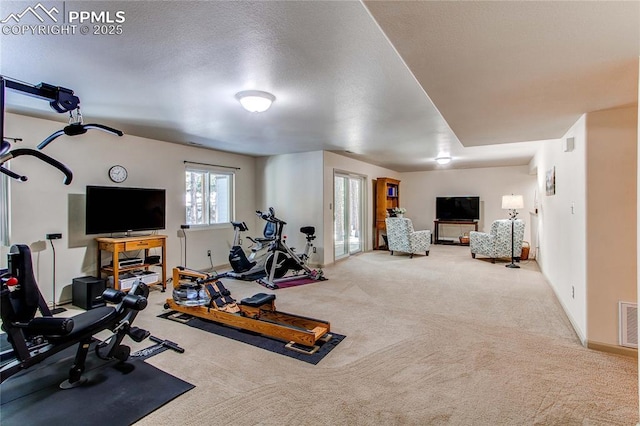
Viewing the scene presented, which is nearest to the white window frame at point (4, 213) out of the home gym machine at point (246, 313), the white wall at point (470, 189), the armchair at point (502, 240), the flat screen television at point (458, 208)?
the home gym machine at point (246, 313)

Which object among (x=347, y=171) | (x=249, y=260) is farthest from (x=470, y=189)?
(x=249, y=260)

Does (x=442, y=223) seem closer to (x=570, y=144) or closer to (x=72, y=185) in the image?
(x=570, y=144)

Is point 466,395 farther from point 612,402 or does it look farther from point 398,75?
point 398,75

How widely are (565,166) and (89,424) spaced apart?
4791 millimetres

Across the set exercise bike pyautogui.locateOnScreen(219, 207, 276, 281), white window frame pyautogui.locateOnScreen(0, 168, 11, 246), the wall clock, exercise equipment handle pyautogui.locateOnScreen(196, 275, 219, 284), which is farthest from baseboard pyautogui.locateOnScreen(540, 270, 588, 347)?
white window frame pyautogui.locateOnScreen(0, 168, 11, 246)

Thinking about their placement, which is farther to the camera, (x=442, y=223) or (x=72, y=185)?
(x=442, y=223)

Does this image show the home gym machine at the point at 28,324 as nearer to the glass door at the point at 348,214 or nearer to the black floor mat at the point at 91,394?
the black floor mat at the point at 91,394

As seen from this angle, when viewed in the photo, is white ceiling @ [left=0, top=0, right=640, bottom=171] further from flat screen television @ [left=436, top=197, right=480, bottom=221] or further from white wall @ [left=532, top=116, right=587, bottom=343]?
flat screen television @ [left=436, top=197, right=480, bottom=221]

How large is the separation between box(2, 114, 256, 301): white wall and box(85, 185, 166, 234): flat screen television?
184 mm

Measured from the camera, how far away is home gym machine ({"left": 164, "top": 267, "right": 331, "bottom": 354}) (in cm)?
278

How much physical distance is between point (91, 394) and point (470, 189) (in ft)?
31.8

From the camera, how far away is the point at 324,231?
241 inches

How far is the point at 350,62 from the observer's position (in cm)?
226

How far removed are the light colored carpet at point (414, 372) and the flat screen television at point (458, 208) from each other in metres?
5.60
